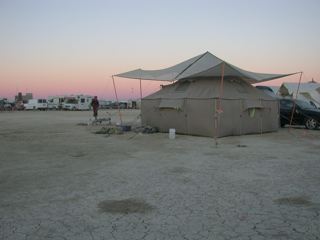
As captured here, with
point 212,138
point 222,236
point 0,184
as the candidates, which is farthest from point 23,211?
point 212,138

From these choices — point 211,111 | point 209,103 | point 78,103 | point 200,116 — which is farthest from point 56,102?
point 211,111

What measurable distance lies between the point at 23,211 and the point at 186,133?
9.05 meters

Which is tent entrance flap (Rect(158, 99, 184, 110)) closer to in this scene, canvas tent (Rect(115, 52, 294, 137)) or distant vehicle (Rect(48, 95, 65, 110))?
canvas tent (Rect(115, 52, 294, 137))

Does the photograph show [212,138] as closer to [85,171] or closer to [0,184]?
[85,171]

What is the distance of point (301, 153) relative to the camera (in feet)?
26.1

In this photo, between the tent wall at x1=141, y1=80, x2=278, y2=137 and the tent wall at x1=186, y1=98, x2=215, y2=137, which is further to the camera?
the tent wall at x1=141, y1=80, x2=278, y2=137

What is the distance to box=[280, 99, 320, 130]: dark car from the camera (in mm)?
14188

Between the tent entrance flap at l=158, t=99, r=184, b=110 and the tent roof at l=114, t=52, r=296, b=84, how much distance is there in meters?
1.11

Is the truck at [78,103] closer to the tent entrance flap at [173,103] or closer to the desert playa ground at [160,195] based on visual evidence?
the tent entrance flap at [173,103]

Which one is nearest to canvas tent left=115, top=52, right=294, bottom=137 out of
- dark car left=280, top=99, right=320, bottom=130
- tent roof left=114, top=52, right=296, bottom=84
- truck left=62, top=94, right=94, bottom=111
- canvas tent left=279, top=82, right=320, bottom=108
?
tent roof left=114, top=52, right=296, bottom=84

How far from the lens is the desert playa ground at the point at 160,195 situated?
3.34 meters

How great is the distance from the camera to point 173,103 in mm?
12766

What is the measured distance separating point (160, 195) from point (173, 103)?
27.9ft

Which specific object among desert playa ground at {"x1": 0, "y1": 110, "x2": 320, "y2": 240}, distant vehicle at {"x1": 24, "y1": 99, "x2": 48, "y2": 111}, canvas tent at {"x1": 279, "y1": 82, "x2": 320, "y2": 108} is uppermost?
canvas tent at {"x1": 279, "y1": 82, "x2": 320, "y2": 108}
